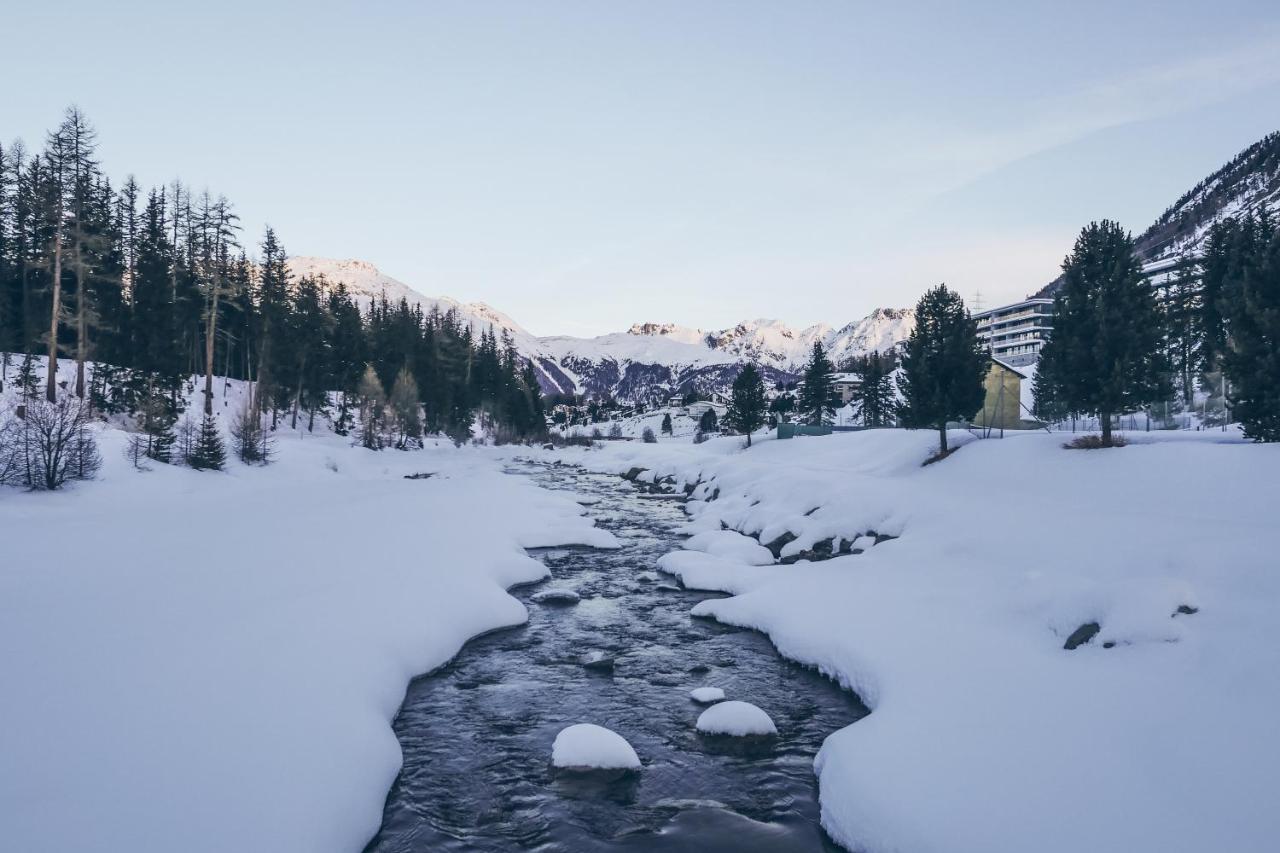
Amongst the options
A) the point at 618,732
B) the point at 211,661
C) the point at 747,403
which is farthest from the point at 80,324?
the point at 747,403

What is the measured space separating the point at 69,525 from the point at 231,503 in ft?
31.1

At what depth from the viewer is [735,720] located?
420 inches

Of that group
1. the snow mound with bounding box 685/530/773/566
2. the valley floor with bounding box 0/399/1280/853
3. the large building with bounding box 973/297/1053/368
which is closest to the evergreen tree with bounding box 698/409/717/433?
the large building with bounding box 973/297/1053/368

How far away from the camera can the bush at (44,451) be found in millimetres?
19391

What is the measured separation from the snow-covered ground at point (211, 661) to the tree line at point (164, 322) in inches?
730

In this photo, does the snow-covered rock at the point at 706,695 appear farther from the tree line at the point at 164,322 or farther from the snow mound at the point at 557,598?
the tree line at the point at 164,322

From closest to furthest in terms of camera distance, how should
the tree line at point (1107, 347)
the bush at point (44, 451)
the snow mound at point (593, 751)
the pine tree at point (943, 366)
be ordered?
the snow mound at point (593, 751)
the bush at point (44, 451)
the tree line at point (1107, 347)
the pine tree at point (943, 366)

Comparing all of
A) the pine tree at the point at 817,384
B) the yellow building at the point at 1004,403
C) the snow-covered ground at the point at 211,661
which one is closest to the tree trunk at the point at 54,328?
the snow-covered ground at the point at 211,661

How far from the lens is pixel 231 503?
2508 cm

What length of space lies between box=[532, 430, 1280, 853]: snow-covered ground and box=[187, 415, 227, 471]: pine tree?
81.9ft

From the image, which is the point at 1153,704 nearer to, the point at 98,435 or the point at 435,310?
the point at 98,435

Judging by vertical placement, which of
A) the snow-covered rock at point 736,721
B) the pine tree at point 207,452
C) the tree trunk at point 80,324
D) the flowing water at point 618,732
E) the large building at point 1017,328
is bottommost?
the flowing water at point 618,732

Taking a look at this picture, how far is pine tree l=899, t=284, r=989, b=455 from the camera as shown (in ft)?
112

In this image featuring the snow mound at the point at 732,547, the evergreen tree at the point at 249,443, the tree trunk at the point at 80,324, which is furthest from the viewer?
the tree trunk at the point at 80,324
